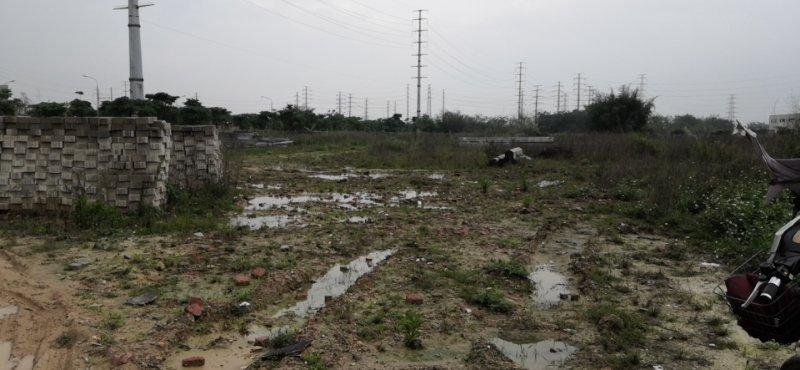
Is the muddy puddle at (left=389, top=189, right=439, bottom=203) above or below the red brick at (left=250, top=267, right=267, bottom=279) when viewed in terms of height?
above

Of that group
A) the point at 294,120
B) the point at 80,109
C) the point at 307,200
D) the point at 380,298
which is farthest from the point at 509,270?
the point at 294,120

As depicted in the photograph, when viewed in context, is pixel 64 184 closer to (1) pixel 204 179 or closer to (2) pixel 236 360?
(1) pixel 204 179

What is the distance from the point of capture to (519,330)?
4.29 meters

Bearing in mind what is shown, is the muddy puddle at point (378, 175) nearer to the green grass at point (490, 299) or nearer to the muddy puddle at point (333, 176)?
the muddy puddle at point (333, 176)

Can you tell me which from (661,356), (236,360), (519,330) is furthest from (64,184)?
(661,356)

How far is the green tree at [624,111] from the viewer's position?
90.5ft

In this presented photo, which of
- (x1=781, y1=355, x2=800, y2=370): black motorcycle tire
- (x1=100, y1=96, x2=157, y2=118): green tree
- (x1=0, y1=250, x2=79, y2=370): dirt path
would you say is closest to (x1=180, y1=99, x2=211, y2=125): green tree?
(x1=100, y1=96, x2=157, y2=118): green tree

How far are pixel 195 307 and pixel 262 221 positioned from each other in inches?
153

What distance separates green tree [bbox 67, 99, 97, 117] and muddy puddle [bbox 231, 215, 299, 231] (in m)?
15.8

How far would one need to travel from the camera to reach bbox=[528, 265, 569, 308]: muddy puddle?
503 centimetres

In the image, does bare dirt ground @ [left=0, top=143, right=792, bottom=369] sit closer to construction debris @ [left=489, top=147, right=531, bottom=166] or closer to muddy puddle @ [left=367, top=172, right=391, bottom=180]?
muddy puddle @ [left=367, top=172, right=391, bottom=180]

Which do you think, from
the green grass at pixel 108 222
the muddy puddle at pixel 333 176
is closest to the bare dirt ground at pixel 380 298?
the green grass at pixel 108 222

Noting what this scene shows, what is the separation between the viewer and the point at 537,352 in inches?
155

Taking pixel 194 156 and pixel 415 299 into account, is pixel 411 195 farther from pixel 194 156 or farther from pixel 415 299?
pixel 415 299
